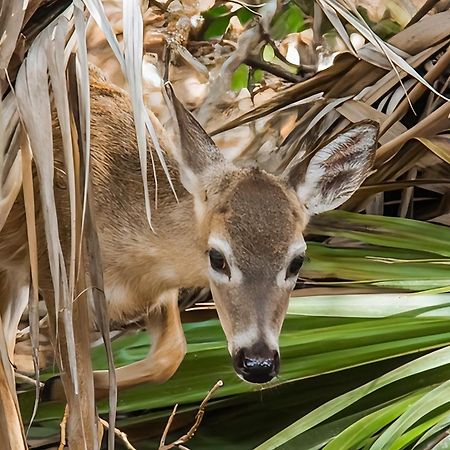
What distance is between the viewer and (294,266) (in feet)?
4.66

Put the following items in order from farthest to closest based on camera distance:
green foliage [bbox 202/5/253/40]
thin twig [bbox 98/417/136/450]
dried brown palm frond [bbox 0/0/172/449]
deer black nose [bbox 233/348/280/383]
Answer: green foliage [bbox 202/5/253/40] → thin twig [bbox 98/417/136/450] → deer black nose [bbox 233/348/280/383] → dried brown palm frond [bbox 0/0/172/449]

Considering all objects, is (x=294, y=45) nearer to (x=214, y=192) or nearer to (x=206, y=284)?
(x=214, y=192)

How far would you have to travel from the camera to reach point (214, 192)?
1.46m

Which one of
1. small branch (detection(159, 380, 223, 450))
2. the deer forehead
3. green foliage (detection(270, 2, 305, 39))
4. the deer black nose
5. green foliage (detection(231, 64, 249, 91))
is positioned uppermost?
green foliage (detection(270, 2, 305, 39))

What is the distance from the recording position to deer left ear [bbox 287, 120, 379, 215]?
142cm

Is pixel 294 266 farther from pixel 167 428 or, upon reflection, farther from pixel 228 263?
pixel 167 428

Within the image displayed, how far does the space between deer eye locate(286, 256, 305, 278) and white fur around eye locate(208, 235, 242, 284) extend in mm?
84

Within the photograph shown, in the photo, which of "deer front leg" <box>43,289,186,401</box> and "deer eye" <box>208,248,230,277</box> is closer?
"deer eye" <box>208,248,230,277</box>

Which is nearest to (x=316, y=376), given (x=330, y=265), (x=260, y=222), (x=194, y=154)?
(x=330, y=265)

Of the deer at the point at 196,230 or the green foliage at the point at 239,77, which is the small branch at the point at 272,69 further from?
the deer at the point at 196,230

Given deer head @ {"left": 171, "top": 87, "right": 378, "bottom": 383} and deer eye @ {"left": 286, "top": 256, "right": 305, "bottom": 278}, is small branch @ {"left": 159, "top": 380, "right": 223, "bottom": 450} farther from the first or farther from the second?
deer eye @ {"left": 286, "top": 256, "right": 305, "bottom": 278}

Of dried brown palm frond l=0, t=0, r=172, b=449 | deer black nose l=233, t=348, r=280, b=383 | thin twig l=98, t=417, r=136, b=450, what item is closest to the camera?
dried brown palm frond l=0, t=0, r=172, b=449

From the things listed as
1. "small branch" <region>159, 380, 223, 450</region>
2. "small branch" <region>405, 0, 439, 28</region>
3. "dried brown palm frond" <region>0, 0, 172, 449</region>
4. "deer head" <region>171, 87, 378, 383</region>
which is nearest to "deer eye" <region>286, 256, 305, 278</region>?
"deer head" <region>171, 87, 378, 383</region>

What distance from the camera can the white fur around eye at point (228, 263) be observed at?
139 centimetres
